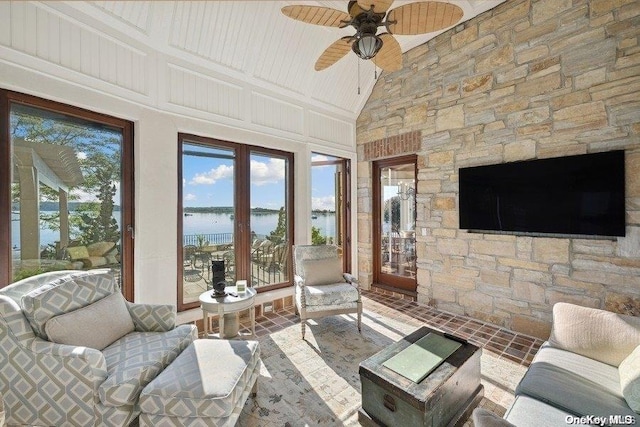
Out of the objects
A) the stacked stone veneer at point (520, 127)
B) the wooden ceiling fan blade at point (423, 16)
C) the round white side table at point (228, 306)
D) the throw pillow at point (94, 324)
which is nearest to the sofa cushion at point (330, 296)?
the round white side table at point (228, 306)

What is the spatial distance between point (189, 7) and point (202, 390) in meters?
3.40

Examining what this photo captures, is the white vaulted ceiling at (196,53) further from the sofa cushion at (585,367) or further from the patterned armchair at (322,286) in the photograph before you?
the sofa cushion at (585,367)

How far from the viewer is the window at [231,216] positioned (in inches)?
128

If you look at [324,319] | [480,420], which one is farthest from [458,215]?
[480,420]

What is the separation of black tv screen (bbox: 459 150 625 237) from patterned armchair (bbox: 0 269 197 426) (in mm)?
3535

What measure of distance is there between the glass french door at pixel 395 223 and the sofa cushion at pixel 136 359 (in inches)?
128

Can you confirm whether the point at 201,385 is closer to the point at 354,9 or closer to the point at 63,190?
the point at 63,190

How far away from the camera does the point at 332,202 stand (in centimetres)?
491

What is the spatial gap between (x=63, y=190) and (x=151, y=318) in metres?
1.45

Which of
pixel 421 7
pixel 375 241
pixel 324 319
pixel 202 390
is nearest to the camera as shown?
pixel 202 390

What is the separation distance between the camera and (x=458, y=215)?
11.8 feet

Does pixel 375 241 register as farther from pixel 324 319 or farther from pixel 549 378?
pixel 549 378

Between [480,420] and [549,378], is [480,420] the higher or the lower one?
the higher one

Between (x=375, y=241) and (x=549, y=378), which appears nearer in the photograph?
(x=549, y=378)
